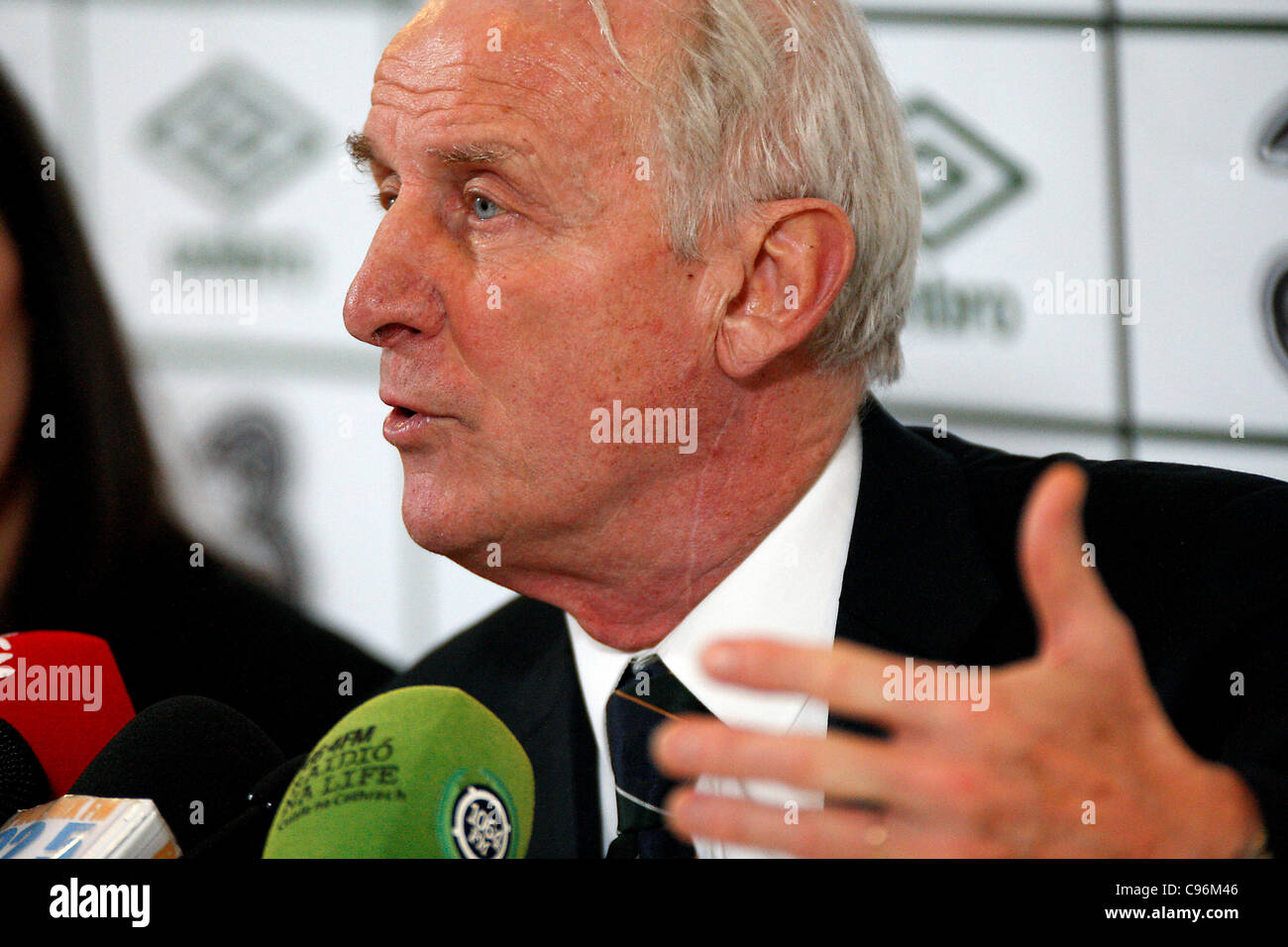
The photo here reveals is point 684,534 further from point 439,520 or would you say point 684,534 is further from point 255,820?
point 255,820

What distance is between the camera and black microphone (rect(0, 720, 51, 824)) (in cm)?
95

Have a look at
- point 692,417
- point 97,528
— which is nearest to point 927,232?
point 692,417

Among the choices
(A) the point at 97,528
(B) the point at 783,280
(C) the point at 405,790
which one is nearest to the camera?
(C) the point at 405,790

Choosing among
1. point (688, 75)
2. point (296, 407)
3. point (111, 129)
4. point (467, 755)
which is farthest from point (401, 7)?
point (467, 755)

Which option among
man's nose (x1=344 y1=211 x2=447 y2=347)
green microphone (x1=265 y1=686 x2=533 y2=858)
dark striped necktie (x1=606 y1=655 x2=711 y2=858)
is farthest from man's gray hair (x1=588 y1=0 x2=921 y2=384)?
green microphone (x1=265 y1=686 x2=533 y2=858)

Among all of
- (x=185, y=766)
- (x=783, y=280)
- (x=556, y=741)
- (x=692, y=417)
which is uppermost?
(x=783, y=280)

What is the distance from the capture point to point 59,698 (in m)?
1.09

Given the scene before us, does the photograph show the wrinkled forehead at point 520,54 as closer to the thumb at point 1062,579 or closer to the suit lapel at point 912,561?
the suit lapel at point 912,561

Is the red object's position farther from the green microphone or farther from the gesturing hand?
the gesturing hand

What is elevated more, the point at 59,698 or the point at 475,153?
the point at 475,153

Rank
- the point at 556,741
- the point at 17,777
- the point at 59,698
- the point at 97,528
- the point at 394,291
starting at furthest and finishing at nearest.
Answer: the point at 97,528 < the point at 556,741 < the point at 394,291 < the point at 59,698 < the point at 17,777

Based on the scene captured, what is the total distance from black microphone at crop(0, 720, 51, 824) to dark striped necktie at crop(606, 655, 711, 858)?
0.51 metres

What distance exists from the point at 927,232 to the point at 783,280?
0.84m

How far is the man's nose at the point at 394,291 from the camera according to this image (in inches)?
48.8
